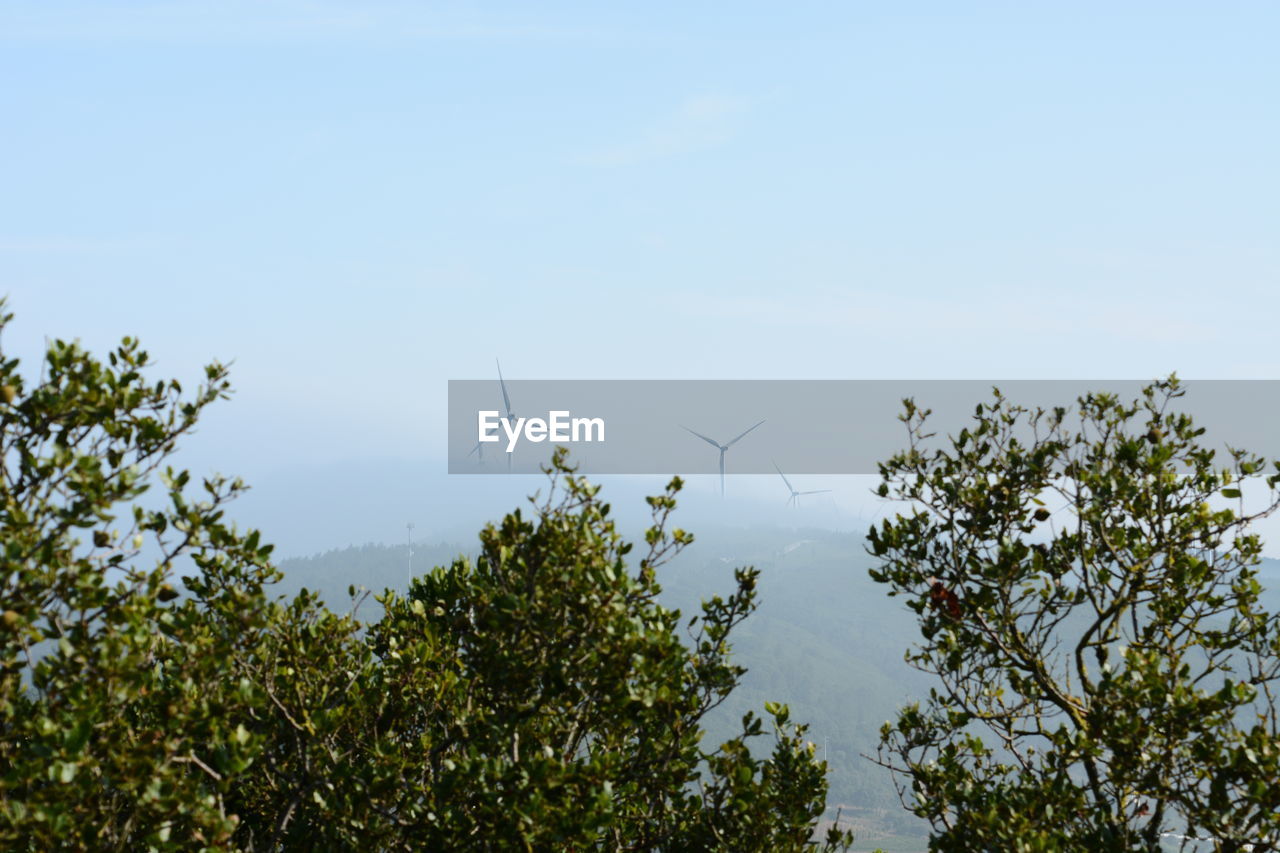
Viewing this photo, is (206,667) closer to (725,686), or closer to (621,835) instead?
(725,686)

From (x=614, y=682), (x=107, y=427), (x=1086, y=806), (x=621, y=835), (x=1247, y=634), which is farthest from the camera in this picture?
(x=621, y=835)

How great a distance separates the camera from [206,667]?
29.7 ft

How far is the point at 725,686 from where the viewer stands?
11.0m

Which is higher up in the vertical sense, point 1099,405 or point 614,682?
point 1099,405

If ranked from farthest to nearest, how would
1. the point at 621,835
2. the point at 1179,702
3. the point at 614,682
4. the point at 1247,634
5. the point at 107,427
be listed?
the point at 621,835 < the point at 1247,634 < the point at 1179,702 < the point at 614,682 < the point at 107,427

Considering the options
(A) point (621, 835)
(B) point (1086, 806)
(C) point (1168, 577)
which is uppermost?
(C) point (1168, 577)

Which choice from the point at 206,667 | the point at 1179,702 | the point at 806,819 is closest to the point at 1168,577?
the point at 1179,702

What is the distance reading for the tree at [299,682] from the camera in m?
8.11

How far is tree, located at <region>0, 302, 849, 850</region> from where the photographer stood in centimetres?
811

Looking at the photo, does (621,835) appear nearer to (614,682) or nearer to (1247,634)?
(614,682)

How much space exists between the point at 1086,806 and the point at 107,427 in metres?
10.7

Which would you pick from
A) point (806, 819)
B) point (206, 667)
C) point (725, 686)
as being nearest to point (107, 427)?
point (206, 667)

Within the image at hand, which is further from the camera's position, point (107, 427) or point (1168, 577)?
point (1168, 577)

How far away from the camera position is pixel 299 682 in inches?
451
